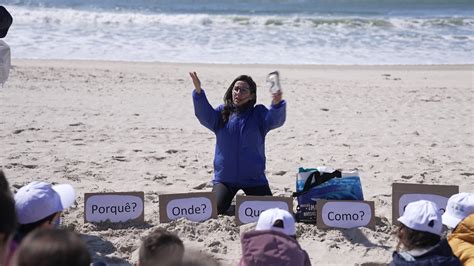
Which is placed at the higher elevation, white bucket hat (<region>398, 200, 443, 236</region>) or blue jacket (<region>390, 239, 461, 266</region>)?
white bucket hat (<region>398, 200, 443, 236</region>)

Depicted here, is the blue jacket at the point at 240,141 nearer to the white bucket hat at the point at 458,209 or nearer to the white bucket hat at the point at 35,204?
the white bucket hat at the point at 458,209

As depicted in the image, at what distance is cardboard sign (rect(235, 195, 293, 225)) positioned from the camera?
578cm

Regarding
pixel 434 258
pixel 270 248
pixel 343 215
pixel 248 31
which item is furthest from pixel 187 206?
pixel 248 31

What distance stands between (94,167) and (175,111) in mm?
3175

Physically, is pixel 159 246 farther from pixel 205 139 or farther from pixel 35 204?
pixel 205 139

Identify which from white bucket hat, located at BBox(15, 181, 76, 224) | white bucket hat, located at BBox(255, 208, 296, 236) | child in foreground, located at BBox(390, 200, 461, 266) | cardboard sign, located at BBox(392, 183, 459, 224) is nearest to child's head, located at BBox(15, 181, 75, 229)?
white bucket hat, located at BBox(15, 181, 76, 224)

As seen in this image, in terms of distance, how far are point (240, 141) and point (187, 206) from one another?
0.69 meters

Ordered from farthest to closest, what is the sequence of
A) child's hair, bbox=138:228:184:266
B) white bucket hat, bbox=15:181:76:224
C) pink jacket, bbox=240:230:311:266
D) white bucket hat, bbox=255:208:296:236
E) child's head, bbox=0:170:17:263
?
white bucket hat, bbox=15:181:76:224 < white bucket hat, bbox=255:208:296:236 < pink jacket, bbox=240:230:311:266 < child's head, bbox=0:170:17:263 < child's hair, bbox=138:228:184:266

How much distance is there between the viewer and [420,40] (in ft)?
66.4

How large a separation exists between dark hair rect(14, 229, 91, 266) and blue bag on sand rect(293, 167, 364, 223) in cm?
346

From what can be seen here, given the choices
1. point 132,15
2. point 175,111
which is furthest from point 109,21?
point 175,111

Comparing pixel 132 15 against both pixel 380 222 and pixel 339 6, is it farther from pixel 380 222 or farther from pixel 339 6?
pixel 380 222

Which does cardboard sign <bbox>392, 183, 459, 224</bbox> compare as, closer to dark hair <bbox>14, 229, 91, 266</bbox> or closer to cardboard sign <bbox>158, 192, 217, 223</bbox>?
cardboard sign <bbox>158, 192, 217, 223</bbox>

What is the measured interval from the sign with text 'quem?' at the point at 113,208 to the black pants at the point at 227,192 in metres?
0.62
